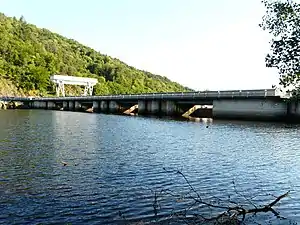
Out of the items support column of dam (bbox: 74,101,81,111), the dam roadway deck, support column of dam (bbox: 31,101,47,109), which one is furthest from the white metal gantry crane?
support column of dam (bbox: 74,101,81,111)

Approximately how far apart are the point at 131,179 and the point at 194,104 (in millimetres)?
67033

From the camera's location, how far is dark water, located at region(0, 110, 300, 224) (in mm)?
13148

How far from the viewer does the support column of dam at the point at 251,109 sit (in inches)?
2470

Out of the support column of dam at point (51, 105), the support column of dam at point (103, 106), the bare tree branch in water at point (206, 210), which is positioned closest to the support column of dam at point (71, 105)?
the support column of dam at point (51, 105)

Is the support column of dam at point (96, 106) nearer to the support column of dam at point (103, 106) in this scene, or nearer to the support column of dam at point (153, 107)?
the support column of dam at point (103, 106)

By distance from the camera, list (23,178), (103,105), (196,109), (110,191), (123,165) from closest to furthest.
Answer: (110,191)
(23,178)
(123,165)
(196,109)
(103,105)

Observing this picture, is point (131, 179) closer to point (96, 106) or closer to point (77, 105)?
point (96, 106)

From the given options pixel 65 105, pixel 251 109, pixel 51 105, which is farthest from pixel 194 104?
pixel 51 105

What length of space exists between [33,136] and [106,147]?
10.2 m

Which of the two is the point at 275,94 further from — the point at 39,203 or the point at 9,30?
the point at 9,30

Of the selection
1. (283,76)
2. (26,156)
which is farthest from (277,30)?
(26,156)

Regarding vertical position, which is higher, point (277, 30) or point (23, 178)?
point (277, 30)

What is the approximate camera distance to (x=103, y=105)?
105938mm

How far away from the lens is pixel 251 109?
6631 cm
